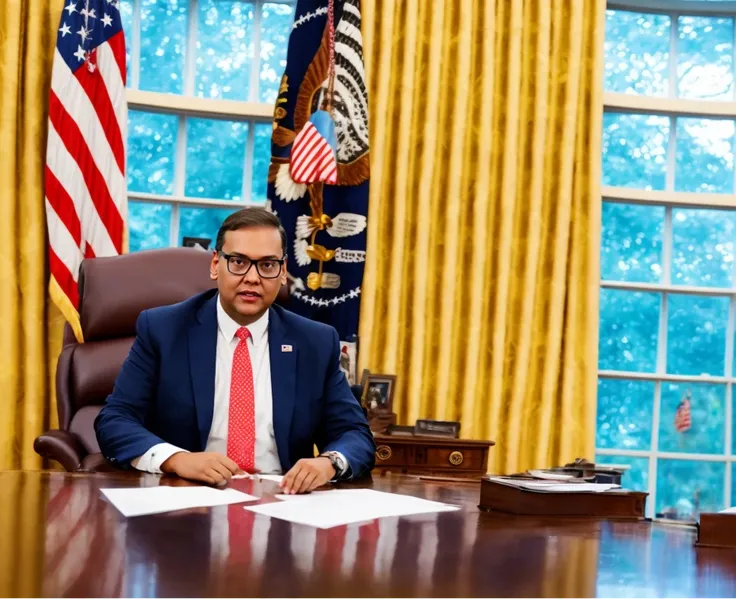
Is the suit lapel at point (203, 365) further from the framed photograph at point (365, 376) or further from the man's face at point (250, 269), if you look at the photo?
the framed photograph at point (365, 376)

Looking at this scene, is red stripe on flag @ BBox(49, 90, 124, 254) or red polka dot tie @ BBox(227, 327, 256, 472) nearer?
red polka dot tie @ BBox(227, 327, 256, 472)

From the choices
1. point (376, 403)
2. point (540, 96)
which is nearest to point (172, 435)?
point (376, 403)

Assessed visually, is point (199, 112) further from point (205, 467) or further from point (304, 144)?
point (205, 467)

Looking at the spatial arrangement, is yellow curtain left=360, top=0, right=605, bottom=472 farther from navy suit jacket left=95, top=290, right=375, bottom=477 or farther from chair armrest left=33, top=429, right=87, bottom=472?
navy suit jacket left=95, top=290, right=375, bottom=477

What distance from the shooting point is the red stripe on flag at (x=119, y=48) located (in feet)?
13.8

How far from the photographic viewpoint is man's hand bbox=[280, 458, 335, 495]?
1.65 metres

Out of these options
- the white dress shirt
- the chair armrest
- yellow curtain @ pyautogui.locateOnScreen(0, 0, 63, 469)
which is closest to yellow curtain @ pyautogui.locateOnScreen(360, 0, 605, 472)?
yellow curtain @ pyautogui.locateOnScreen(0, 0, 63, 469)

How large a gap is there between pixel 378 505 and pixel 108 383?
1.83m

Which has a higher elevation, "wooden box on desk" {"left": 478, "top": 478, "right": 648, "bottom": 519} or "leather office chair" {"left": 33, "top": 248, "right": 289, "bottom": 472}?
"leather office chair" {"left": 33, "top": 248, "right": 289, "bottom": 472}

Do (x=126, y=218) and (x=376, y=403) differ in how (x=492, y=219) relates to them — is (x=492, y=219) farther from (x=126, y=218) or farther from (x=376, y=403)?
(x=126, y=218)

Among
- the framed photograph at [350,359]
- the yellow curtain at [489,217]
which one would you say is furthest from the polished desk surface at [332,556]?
the yellow curtain at [489,217]

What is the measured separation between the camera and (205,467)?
173cm

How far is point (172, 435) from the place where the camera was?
2254 millimetres

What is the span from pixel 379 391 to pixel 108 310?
4.45ft
